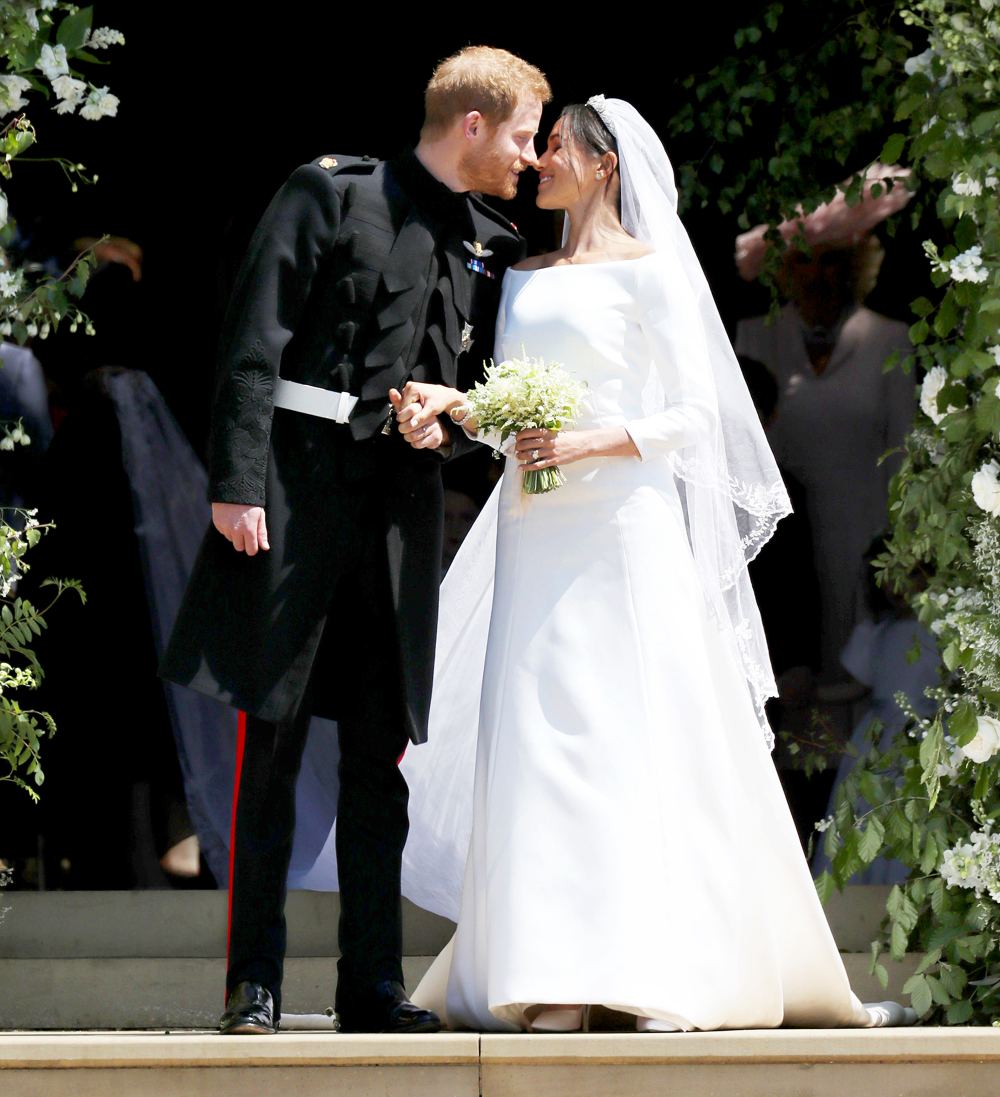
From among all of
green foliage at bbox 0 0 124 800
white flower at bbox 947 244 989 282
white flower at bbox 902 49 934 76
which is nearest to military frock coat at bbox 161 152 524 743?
green foliage at bbox 0 0 124 800

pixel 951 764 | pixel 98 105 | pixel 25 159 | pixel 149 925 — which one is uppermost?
pixel 98 105

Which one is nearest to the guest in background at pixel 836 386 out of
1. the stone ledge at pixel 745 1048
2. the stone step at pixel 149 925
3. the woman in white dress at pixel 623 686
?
the woman in white dress at pixel 623 686

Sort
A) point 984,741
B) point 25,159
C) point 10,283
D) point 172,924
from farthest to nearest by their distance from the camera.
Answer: point 172,924
point 10,283
point 25,159
point 984,741

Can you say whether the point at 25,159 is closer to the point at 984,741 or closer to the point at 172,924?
the point at 172,924

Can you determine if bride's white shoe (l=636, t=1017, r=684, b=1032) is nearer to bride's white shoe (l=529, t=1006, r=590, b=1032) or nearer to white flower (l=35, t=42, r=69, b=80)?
bride's white shoe (l=529, t=1006, r=590, b=1032)

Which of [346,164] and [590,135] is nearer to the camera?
[346,164]

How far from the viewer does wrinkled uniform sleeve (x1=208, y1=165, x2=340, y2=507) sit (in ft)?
10.1

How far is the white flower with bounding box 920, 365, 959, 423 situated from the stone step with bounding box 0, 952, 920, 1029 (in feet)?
5.14

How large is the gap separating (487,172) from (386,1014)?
169 cm

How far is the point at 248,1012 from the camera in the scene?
9.81 ft

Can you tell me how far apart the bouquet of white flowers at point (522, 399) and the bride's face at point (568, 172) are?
477 mm

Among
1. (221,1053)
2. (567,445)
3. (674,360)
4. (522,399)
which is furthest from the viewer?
(674,360)

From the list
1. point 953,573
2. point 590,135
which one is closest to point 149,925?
point 953,573

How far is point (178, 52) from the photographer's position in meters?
4.88
